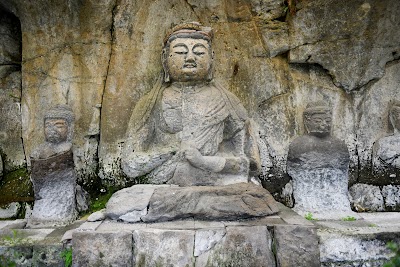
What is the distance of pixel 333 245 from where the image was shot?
3793mm

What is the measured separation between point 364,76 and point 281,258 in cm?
322

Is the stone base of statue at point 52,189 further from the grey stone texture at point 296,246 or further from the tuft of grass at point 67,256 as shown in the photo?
the grey stone texture at point 296,246

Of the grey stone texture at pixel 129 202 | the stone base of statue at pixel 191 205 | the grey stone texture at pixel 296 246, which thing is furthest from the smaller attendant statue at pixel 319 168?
the grey stone texture at pixel 129 202

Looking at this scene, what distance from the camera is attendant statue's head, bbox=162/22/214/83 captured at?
4.75 meters

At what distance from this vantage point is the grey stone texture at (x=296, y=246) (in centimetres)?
352

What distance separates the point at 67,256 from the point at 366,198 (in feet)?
12.7

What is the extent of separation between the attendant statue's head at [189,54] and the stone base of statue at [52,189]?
5.52ft

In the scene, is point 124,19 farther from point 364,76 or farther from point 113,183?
point 364,76

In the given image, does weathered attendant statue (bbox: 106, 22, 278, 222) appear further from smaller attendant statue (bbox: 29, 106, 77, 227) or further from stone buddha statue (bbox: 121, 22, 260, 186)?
smaller attendant statue (bbox: 29, 106, 77, 227)

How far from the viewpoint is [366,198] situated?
519cm

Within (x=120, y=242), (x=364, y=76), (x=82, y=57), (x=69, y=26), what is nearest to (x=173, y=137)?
(x=120, y=242)

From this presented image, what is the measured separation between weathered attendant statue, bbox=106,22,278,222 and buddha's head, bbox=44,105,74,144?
77 cm

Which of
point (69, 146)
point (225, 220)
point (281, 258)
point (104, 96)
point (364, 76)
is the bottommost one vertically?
point (281, 258)

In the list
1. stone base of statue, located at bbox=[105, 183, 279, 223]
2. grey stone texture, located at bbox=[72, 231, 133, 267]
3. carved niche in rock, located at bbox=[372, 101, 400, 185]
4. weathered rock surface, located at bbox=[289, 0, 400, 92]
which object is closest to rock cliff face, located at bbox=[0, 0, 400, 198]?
weathered rock surface, located at bbox=[289, 0, 400, 92]
